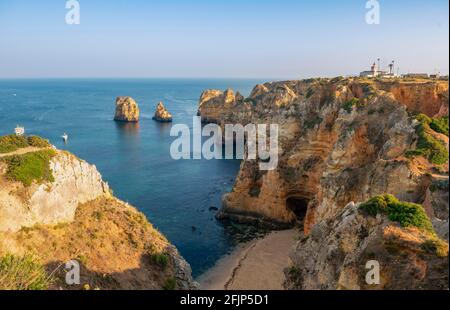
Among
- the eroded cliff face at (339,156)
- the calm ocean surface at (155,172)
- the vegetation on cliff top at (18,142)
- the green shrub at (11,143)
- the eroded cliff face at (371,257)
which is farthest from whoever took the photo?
the calm ocean surface at (155,172)

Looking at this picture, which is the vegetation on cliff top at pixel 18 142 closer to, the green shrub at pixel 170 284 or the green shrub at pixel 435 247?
the green shrub at pixel 170 284

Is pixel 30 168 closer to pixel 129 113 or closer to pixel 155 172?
pixel 155 172

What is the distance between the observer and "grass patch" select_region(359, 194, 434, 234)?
55.8 ft

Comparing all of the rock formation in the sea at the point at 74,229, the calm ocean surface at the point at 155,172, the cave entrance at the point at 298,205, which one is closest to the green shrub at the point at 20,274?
the rock formation in the sea at the point at 74,229

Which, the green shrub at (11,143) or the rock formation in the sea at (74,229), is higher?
the green shrub at (11,143)

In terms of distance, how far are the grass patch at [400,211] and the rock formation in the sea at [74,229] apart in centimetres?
1573

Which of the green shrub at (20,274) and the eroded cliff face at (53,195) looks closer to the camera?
the green shrub at (20,274)

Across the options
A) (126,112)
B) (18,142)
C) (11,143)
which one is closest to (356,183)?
(18,142)

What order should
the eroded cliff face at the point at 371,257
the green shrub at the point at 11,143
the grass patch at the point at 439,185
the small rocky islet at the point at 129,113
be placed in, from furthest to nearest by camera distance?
→ the small rocky islet at the point at 129,113, the green shrub at the point at 11,143, the grass patch at the point at 439,185, the eroded cliff face at the point at 371,257

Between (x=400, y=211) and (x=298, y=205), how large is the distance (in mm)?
34813

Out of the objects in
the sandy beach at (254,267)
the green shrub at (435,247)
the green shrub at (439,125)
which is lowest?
the sandy beach at (254,267)

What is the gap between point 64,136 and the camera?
9344cm

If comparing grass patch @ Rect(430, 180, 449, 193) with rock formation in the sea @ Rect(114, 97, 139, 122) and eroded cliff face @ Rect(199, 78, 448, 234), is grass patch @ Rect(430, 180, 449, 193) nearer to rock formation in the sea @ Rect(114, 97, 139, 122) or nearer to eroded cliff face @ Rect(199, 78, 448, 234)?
eroded cliff face @ Rect(199, 78, 448, 234)

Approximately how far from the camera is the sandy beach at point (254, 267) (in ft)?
122
